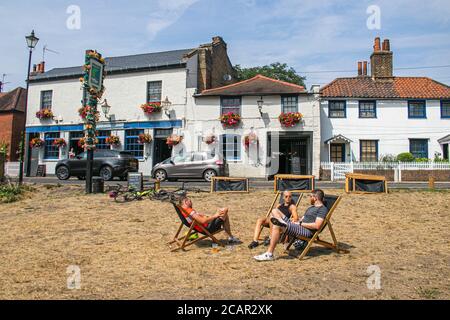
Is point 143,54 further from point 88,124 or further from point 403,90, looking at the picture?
point 403,90

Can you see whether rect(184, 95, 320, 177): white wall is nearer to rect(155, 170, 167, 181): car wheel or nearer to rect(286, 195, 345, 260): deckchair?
rect(155, 170, 167, 181): car wheel

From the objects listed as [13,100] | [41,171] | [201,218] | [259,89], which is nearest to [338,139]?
[259,89]

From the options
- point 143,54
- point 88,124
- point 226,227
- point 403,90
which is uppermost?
point 143,54

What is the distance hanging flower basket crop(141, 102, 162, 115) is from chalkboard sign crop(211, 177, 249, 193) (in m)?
11.8

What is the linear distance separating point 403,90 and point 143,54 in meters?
19.3

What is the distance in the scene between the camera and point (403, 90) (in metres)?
23.4

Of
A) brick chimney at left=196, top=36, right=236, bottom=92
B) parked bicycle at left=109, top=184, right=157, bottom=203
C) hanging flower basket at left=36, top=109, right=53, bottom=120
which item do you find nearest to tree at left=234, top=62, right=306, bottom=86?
brick chimney at left=196, top=36, right=236, bottom=92

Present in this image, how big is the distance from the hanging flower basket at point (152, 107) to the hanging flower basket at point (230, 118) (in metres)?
4.36

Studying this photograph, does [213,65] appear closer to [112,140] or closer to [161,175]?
[112,140]

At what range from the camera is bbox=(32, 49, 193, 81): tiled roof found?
23297 millimetres

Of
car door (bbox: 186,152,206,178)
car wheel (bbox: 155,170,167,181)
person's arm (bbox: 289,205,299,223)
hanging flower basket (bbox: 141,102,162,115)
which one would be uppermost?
hanging flower basket (bbox: 141,102,162,115)

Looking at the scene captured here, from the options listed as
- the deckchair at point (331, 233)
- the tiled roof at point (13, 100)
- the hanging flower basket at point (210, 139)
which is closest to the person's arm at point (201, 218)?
the deckchair at point (331, 233)

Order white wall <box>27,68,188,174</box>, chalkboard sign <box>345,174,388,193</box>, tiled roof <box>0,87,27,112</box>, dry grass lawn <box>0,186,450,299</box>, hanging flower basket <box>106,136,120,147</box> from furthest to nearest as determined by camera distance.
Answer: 1. tiled roof <box>0,87,27,112</box>
2. hanging flower basket <box>106,136,120,147</box>
3. white wall <box>27,68,188,174</box>
4. chalkboard sign <box>345,174,388,193</box>
5. dry grass lawn <box>0,186,450,299</box>
